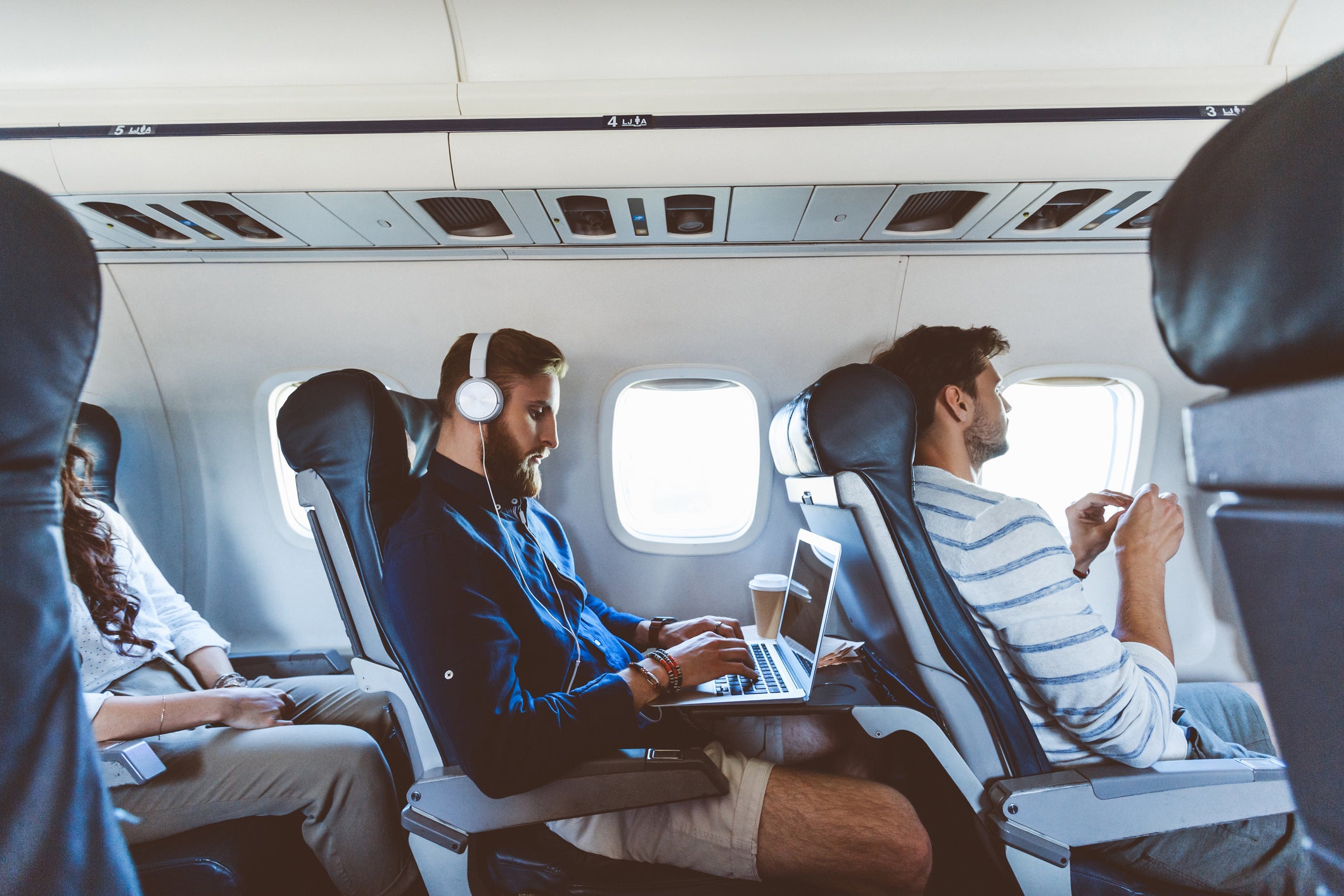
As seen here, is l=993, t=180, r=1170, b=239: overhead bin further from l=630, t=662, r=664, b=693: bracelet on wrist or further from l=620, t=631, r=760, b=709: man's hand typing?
l=630, t=662, r=664, b=693: bracelet on wrist

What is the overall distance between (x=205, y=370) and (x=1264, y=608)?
12.0ft

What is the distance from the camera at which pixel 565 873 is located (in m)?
1.30

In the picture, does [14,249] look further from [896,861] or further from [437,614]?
[896,861]

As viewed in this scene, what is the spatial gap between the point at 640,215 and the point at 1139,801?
2.19m

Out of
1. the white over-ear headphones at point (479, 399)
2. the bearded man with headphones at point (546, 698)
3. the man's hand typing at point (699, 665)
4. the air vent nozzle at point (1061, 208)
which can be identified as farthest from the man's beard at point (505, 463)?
the air vent nozzle at point (1061, 208)

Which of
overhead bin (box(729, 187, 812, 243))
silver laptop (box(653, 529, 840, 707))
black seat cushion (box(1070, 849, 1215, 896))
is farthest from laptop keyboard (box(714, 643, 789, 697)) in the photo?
overhead bin (box(729, 187, 812, 243))

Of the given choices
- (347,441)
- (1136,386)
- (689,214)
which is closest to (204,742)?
(347,441)

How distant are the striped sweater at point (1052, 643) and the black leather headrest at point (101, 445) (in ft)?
11.4

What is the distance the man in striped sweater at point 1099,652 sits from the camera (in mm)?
1271

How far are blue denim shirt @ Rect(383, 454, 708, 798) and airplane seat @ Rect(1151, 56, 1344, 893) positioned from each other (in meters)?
1.16

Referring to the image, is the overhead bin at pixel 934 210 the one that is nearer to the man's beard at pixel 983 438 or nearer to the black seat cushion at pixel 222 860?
the man's beard at pixel 983 438

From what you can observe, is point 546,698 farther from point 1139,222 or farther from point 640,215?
point 1139,222

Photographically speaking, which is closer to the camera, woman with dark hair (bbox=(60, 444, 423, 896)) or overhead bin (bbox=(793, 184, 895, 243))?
woman with dark hair (bbox=(60, 444, 423, 896))

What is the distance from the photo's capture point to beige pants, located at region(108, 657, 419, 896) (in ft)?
4.90
